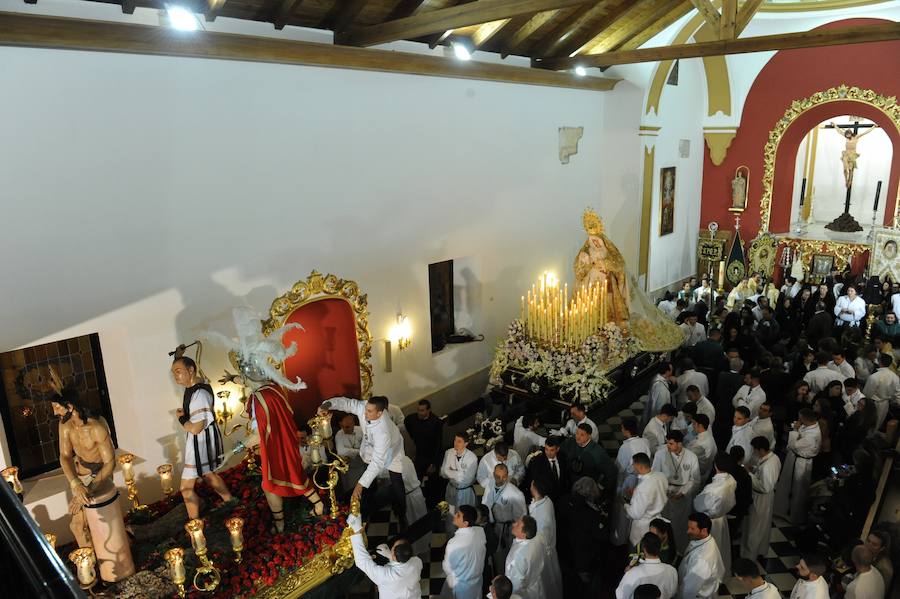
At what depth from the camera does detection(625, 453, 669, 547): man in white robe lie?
6.75 m

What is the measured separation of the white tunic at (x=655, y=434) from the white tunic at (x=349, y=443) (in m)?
3.68

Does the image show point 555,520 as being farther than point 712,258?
No

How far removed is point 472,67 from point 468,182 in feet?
6.16

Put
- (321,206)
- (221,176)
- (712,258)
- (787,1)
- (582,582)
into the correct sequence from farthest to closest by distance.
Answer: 1. (712,258)
2. (787,1)
3. (321,206)
4. (221,176)
5. (582,582)

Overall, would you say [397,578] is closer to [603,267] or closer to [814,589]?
[814,589]

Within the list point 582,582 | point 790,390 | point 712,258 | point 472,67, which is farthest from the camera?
point 712,258

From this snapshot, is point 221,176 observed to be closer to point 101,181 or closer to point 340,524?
point 101,181

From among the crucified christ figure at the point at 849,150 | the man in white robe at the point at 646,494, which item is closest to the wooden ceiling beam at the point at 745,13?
the man in white robe at the point at 646,494

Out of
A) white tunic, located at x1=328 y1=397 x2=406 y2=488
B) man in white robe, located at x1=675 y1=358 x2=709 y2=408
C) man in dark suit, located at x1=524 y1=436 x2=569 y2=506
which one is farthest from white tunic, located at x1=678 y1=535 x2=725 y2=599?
man in white robe, located at x1=675 y1=358 x2=709 y2=408

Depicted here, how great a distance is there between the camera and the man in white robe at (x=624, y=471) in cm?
786

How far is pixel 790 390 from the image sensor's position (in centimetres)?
988

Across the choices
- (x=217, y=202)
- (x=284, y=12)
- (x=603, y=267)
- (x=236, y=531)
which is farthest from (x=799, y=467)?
(x=284, y=12)

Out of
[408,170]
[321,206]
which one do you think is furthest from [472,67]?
[321,206]

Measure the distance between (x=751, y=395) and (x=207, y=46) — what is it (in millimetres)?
8377
